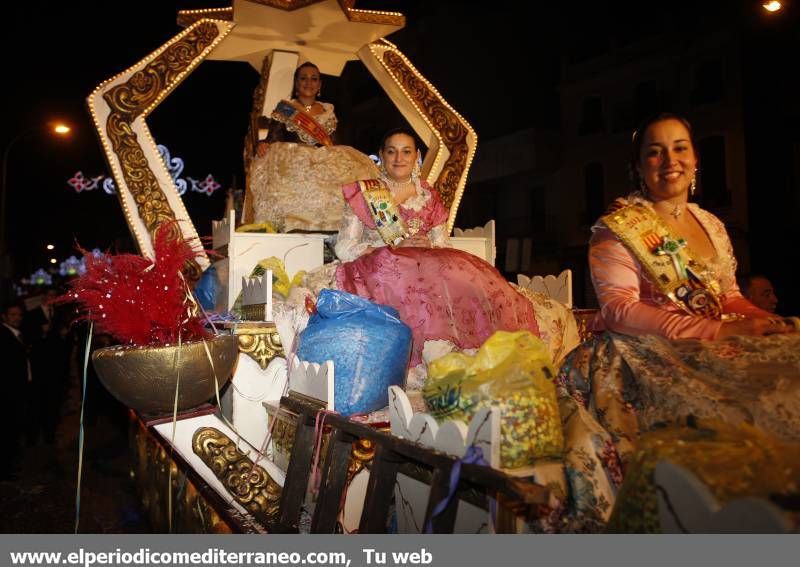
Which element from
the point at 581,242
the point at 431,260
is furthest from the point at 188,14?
the point at 581,242

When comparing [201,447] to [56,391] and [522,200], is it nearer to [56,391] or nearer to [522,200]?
[56,391]

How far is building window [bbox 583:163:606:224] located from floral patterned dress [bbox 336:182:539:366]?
1891 centimetres

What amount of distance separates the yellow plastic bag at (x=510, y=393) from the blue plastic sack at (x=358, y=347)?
2.77 ft

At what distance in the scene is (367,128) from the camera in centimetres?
2669

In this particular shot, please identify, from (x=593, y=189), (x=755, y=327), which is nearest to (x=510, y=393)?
(x=755, y=327)

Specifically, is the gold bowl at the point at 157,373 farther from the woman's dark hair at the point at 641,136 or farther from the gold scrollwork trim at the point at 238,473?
the woman's dark hair at the point at 641,136

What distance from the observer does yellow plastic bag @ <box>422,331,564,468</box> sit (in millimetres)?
2109

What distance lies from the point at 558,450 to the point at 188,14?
569cm

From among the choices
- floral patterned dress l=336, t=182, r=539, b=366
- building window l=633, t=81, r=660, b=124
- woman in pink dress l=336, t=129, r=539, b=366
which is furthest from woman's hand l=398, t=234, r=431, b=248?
building window l=633, t=81, r=660, b=124

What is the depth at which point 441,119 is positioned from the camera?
655cm

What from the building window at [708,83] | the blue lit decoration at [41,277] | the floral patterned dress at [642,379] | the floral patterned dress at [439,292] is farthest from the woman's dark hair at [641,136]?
the blue lit decoration at [41,277]

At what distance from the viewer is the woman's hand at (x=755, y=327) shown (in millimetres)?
2422

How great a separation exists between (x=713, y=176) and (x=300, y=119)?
16.2m
